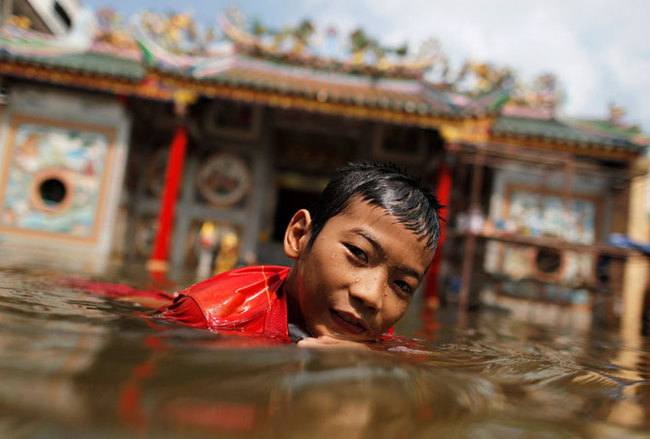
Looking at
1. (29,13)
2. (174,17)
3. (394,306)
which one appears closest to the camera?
(394,306)

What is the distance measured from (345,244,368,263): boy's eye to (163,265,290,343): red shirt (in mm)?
328

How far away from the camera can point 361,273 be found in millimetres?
1280

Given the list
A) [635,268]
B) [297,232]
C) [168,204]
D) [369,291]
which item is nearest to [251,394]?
[369,291]

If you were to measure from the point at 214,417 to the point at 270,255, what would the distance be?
34.0 ft

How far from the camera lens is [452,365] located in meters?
1.19

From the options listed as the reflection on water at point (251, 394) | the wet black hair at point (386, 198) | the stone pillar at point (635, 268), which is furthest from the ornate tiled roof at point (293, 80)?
the reflection on water at point (251, 394)

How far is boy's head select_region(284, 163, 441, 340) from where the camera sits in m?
1.28

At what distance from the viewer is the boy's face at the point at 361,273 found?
4.18 ft

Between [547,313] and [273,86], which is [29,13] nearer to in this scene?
[273,86]

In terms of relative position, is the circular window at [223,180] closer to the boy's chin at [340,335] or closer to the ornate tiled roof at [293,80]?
the ornate tiled roof at [293,80]

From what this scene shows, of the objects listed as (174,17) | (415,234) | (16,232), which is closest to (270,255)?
(16,232)

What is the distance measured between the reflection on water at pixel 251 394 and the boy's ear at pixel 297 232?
1.85ft

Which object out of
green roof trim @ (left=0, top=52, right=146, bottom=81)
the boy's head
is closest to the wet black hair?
the boy's head

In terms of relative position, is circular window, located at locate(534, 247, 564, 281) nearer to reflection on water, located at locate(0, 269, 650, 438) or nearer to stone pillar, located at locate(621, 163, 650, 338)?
stone pillar, located at locate(621, 163, 650, 338)
